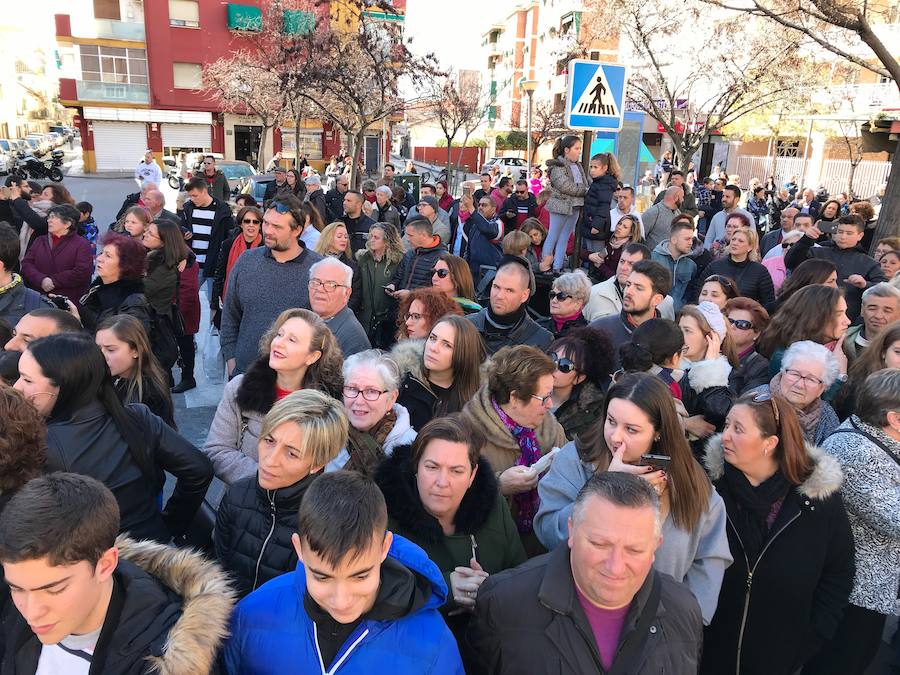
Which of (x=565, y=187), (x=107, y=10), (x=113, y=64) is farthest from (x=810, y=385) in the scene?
(x=107, y=10)

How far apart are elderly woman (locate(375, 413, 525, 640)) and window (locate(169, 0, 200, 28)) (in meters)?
44.1

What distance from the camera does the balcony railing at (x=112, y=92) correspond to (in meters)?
38.8

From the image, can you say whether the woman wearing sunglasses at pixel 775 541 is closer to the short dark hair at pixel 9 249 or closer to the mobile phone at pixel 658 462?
the mobile phone at pixel 658 462

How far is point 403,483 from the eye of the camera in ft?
8.21

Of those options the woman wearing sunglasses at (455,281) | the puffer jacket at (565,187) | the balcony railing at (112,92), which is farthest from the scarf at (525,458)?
the balcony railing at (112,92)

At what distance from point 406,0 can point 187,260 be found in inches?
1625

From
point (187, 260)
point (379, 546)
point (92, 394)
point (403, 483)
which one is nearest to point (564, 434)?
point (403, 483)

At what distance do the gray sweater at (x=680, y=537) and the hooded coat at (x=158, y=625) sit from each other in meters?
1.29

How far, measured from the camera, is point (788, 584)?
279cm

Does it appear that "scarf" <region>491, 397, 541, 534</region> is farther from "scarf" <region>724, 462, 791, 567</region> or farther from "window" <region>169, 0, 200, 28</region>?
"window" <region>169, 0, 200, 28</region>

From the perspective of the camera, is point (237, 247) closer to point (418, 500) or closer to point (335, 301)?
point (335, 301)

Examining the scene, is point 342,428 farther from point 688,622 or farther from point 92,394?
point 688,622

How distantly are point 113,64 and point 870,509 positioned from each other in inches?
1803

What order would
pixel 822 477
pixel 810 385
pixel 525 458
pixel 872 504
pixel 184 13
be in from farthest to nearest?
1. pixel 184 13
2. pixel 810 385
3. pixel 525 458
4. pixel 872 504
5. pixel 822 477
